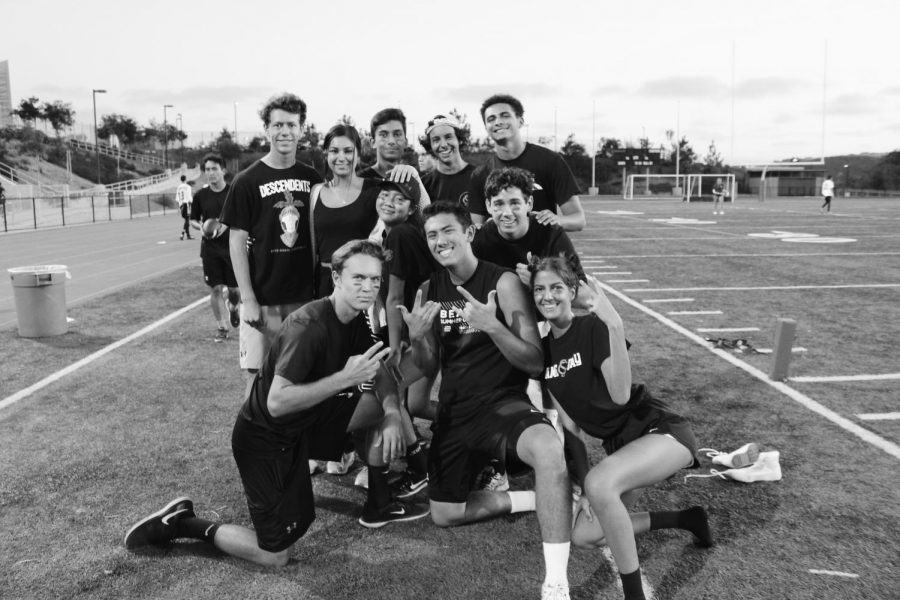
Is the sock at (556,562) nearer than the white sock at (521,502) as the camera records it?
Yes

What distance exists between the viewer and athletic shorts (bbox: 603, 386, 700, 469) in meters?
3.33

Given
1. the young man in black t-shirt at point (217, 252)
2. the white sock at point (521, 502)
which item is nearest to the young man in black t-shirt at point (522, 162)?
the white sock at point (521, 502)

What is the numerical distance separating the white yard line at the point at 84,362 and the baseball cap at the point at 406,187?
151 inches

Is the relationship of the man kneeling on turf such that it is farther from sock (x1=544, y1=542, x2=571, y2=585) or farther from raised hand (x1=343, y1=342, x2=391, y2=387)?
sock (x1=544, y1=542, x2=571, y2=585)

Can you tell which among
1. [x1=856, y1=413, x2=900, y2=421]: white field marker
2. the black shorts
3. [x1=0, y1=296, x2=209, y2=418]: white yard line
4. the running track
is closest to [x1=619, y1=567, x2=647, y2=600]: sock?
the black shorts

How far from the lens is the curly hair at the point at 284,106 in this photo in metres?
4.54

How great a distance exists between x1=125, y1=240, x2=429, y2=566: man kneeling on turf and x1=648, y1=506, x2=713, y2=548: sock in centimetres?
157

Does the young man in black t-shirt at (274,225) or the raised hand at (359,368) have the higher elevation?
the young man in black t-shirt at (274,225)

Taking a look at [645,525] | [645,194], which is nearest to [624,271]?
[645,525]

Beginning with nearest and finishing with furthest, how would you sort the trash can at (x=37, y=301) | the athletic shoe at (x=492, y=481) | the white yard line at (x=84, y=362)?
the athletic shoe at (x=492, y=481) → the white yard line at (x=84, y=362) → the trash can at (x=37, y=301)

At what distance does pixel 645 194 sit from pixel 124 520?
6308cm

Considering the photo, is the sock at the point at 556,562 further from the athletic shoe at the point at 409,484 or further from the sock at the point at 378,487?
the athletic shoe at the point at 409,484

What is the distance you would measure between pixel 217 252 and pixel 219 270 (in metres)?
0.23

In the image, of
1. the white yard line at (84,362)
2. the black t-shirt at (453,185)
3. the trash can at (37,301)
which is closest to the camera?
the black t-shirt at (453,185)
